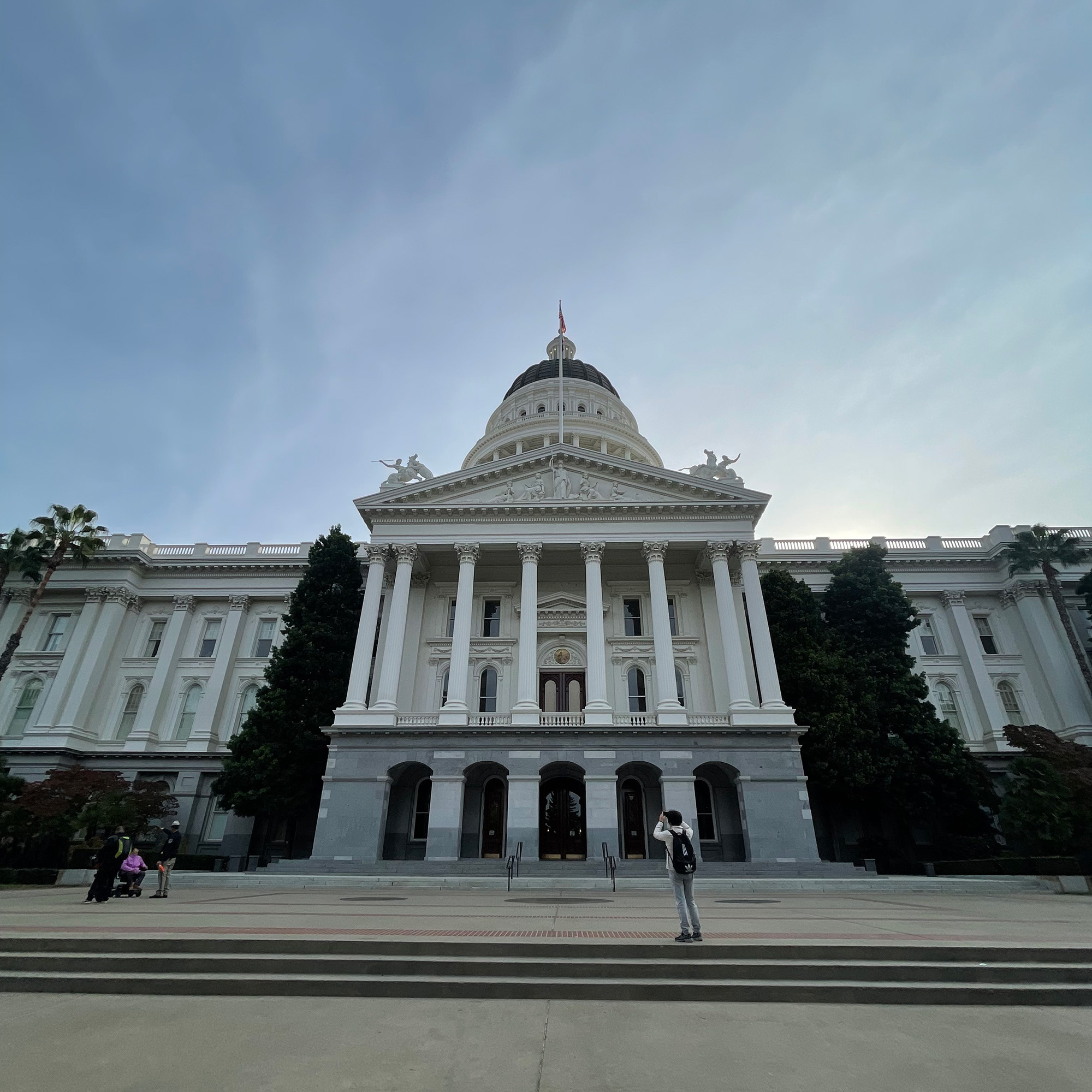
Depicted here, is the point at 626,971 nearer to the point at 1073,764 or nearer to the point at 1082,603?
the point at 1073,764

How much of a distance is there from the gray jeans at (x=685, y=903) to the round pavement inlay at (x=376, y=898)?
10.1 metres

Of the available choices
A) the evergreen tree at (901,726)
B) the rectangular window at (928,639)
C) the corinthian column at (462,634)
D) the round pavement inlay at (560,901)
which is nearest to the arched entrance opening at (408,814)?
the corinthian column at (462,634)

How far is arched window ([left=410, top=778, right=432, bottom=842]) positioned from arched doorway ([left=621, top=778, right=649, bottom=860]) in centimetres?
933

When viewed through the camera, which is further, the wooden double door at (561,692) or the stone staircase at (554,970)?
the wooden double door at (561,692)

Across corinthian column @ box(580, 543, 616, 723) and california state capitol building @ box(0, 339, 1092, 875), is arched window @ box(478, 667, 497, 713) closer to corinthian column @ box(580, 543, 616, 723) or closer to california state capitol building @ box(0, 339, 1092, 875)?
california state capitol building @ box(0, 339, 1092, 875)

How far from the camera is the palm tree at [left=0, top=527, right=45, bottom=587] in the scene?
37.0 metres

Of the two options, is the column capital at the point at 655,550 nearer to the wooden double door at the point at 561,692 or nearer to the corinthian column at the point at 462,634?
the wooden double door at the point at 561,692

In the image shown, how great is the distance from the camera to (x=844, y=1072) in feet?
15.3

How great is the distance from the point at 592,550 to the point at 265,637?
2251cm

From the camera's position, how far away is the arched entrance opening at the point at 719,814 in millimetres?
29109

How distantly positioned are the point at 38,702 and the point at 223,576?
40.2 feet

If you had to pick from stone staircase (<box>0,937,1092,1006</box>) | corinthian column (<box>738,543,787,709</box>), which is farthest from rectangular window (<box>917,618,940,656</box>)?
stone staircase (<box>0,937,1092,1006</box>)

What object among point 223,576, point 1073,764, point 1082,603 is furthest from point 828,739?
point 223,576

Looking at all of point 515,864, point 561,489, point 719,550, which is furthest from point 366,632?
point 719,550
